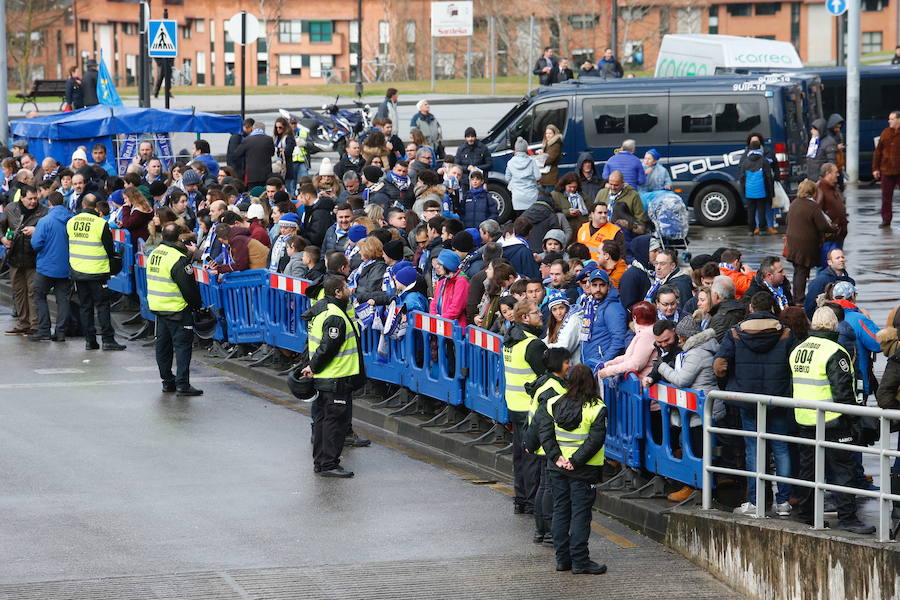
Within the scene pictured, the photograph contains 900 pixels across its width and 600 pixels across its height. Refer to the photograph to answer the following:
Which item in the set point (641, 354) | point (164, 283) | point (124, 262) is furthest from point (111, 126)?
point (641, 354)

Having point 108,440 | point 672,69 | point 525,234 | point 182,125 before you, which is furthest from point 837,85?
point 108,440

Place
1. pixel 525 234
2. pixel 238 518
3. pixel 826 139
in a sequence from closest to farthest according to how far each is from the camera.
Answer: pixel 238 518, pixel 525 234, pixel 826 139

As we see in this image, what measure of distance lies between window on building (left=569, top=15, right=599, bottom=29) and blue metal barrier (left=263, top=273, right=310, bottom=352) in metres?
53.3

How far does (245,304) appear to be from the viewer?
17.5 meters

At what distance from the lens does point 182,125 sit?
88.0 feet

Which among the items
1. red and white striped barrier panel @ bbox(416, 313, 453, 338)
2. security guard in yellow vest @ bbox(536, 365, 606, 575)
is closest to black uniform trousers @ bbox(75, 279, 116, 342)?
red and white striped barrier panel @ bbox(416, 313, 453, 338)

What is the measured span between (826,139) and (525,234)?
45.6ft

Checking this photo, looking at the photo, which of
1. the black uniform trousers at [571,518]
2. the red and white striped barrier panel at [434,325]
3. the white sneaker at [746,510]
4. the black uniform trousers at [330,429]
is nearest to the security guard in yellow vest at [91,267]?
the red and white striped barrier panel at [434,325]

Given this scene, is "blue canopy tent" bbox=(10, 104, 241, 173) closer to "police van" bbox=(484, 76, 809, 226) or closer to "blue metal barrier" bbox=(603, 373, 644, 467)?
"police van" bbox=(484, 76, 809, 226)

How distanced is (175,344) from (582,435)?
6999 mm

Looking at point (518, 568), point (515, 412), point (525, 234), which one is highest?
point (525, 234)

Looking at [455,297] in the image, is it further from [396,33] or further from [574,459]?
[396,33]

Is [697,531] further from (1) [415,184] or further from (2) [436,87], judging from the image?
(2) [436,87]

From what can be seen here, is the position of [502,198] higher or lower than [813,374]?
higher
